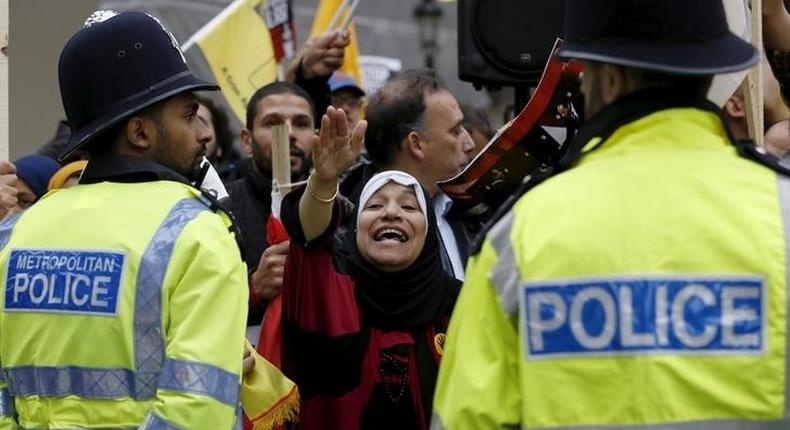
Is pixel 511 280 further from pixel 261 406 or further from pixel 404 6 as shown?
pixel 404 6

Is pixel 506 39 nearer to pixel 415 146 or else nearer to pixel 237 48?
pixel 415 146

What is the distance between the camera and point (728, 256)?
10.6 feet

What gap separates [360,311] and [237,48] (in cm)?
364

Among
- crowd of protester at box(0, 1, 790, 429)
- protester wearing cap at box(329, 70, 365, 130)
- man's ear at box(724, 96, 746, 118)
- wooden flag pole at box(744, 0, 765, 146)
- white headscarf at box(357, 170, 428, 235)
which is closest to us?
wooden flag pole at box(744, 0, 765, 146)

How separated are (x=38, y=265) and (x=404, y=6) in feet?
71.5

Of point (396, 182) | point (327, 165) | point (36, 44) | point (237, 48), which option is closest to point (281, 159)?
point (396, 182)

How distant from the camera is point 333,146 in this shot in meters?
5.00

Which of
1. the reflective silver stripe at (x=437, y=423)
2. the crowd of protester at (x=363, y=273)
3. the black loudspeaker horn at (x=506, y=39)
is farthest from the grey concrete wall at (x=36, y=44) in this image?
the reflective silver stripe at (x=437, y=423)

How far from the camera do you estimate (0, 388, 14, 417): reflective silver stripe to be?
14.3ft

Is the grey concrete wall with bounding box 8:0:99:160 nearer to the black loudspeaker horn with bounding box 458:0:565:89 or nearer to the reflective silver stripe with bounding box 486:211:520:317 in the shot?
the black loudspeaker horn with bounding box 458:0:565:89

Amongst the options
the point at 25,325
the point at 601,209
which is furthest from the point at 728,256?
the point at 25,325

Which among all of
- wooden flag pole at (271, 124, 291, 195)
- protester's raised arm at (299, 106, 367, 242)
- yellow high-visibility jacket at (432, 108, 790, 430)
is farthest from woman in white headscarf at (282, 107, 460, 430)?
yellow high-visibility jacket at (432, 108, 790, 430)

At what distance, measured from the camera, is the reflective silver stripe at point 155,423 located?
3977 millimetres

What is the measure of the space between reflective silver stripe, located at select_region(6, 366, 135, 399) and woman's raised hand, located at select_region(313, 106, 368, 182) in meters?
1.16
